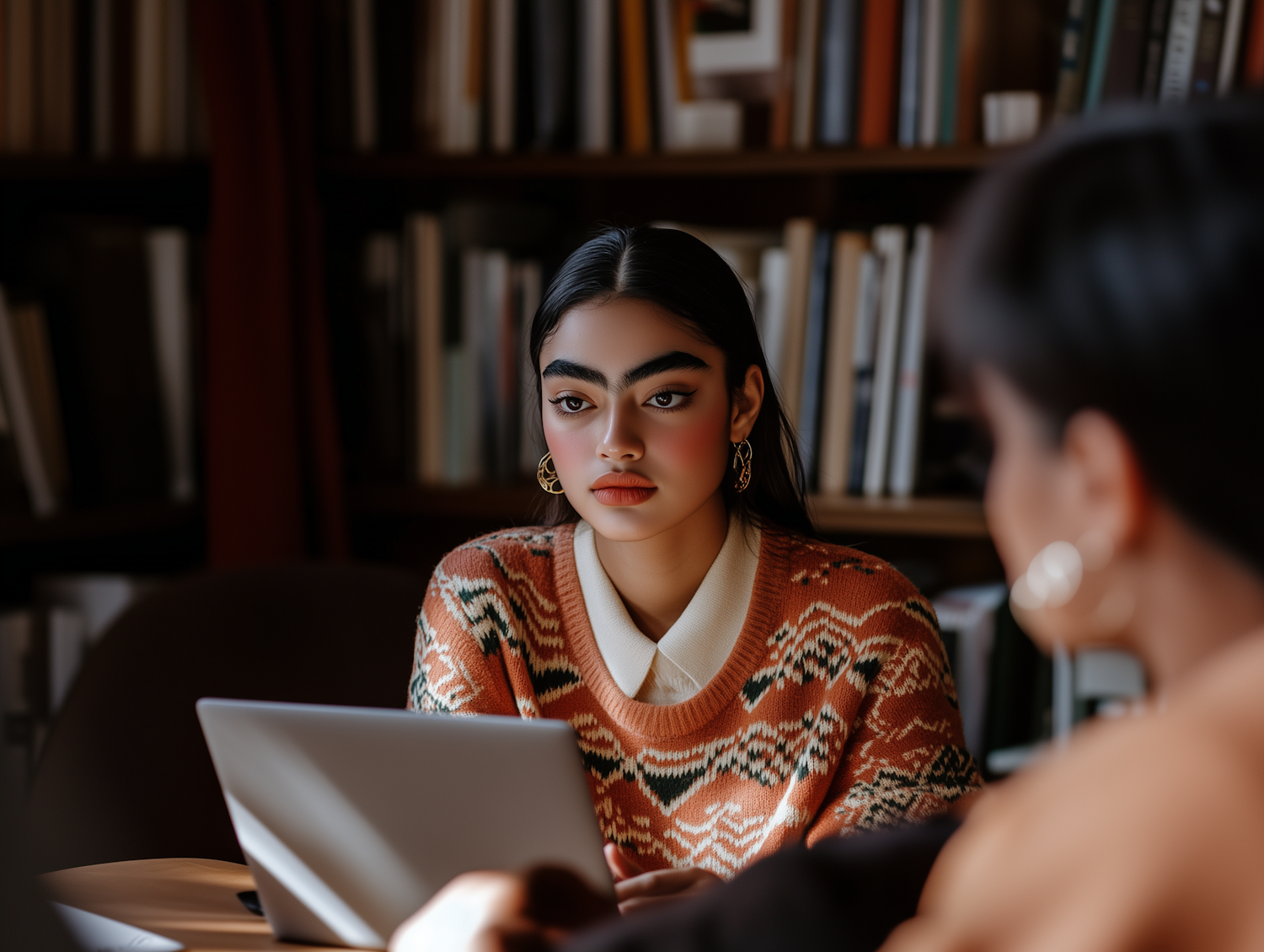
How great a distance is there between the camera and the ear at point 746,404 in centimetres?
125

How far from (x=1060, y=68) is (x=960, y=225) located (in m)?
1.30

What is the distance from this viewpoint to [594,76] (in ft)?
6.02

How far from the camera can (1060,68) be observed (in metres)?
1.68

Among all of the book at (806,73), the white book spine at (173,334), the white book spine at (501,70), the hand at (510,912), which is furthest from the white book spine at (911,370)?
the hand at (510,912)

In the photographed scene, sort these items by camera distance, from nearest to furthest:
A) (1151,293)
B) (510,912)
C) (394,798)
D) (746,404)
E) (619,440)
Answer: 1. (1151,293)
2. (510,912)
3. (394,798)
4. (619,440)
5. (746,404)

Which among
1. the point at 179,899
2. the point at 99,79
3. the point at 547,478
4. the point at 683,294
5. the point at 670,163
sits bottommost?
the point at 179,899

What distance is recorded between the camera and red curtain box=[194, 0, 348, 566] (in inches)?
68.9

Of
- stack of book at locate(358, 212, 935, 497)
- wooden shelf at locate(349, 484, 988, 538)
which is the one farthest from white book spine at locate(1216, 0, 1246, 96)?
wooden shelf at locate(349, 484, 988, 538)

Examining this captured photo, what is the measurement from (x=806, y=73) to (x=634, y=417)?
842 millimetres

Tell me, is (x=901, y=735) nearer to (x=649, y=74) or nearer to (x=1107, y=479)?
(x=1107, y=479)

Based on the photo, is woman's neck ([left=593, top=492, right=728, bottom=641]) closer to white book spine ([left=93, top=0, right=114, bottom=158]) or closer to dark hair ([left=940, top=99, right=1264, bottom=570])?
dark hair ([left=940, top=99, right=1264, bottom=570])

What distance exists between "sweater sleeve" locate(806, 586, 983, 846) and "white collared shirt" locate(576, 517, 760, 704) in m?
0.13

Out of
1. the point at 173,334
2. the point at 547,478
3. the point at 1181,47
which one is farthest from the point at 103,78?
the point at 1181,47

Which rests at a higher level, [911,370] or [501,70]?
[501,70]
